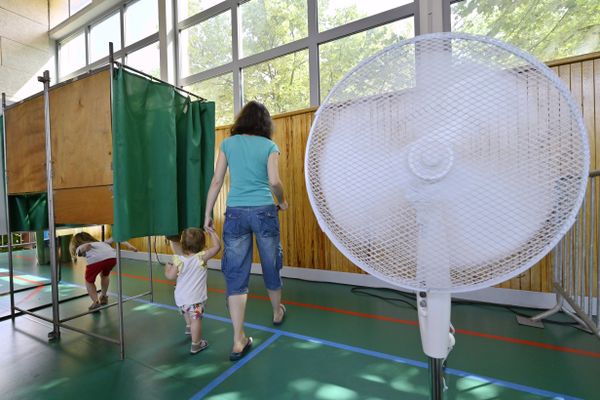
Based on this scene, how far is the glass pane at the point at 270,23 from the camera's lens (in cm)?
371

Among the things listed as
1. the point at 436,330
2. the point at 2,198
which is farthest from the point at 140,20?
the point at 436,330

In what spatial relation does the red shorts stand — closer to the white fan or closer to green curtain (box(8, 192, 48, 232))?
green curtain (box(8, 192, 48, 232))

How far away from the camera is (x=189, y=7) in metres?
4.66

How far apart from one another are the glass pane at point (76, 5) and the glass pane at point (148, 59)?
1.86 metres

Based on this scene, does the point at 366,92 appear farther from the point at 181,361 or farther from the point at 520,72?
the point at 181,361

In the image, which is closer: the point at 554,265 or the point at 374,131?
the point at 374,131

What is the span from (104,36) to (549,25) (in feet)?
23.1

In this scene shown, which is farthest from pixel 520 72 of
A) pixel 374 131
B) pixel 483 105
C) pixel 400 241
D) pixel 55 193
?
pixel 55 193

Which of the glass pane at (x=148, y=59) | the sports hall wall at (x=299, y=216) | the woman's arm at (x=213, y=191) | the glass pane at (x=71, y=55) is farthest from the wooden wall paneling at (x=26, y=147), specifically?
the glass pane at (x=71, y=55)

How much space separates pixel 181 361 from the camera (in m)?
1.75

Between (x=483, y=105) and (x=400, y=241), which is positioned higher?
(x=483, y=105)

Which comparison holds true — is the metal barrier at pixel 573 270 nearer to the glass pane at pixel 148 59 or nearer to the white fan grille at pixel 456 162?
the white fan grille at pixel 456 162

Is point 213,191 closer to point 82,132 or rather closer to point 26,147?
point 82,132

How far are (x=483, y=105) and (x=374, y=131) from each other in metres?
0.20
